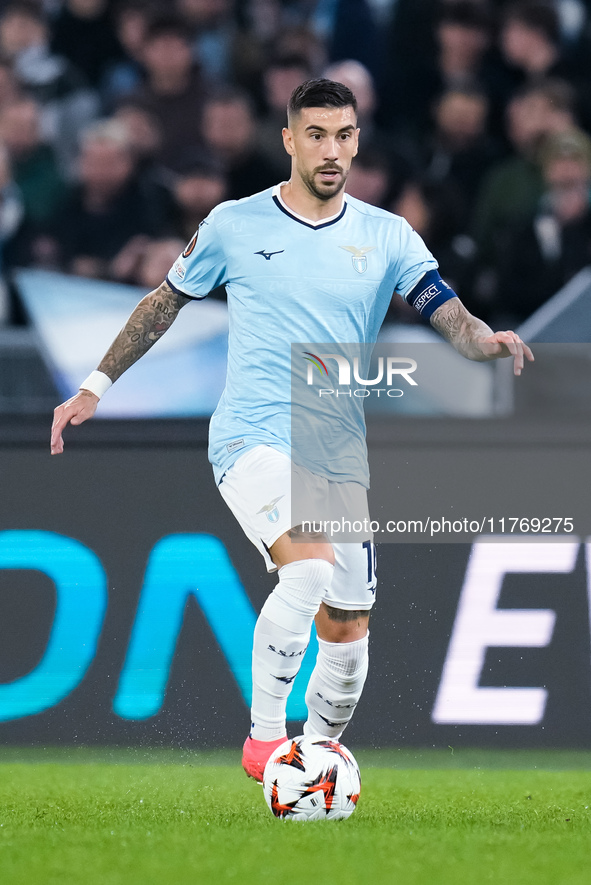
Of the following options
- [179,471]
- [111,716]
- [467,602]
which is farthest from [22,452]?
[467,602]

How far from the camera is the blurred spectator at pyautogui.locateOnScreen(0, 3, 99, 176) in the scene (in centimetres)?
681

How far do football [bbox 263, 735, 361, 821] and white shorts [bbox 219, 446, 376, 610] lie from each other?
1.81 feet

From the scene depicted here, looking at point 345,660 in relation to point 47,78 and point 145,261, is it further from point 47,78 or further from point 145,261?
point 47,78

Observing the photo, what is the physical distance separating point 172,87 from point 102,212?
92 centimetres

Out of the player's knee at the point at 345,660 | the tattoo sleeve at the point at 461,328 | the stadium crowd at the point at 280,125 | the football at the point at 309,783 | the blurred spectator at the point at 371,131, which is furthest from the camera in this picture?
the blurred spectator at the point at 371,131

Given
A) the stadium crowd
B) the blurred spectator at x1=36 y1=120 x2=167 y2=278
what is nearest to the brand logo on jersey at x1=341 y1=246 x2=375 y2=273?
the stadium crowd

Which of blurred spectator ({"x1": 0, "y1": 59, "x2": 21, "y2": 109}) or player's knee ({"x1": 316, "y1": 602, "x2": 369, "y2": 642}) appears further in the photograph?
blurred spectator ({"x1": 0, "y1": 59, "x2": 21, "y2": 109})

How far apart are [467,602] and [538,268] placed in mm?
1989

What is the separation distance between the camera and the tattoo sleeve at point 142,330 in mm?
4238

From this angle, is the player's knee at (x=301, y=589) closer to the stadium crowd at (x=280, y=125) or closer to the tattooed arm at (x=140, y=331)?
the tattooed arm at (x=140, y=331)

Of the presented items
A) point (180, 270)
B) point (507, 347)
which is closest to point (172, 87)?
point (180, 270)

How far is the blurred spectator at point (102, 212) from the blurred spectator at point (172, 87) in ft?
0.96

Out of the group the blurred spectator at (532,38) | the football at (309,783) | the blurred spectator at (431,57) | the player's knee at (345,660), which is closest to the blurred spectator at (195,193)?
the blurred spectator at (431,57)

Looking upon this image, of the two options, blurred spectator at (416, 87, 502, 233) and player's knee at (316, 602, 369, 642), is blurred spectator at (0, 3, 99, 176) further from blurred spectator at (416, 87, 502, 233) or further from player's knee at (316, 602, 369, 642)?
player's knee at (316, 602, 369, 642)
